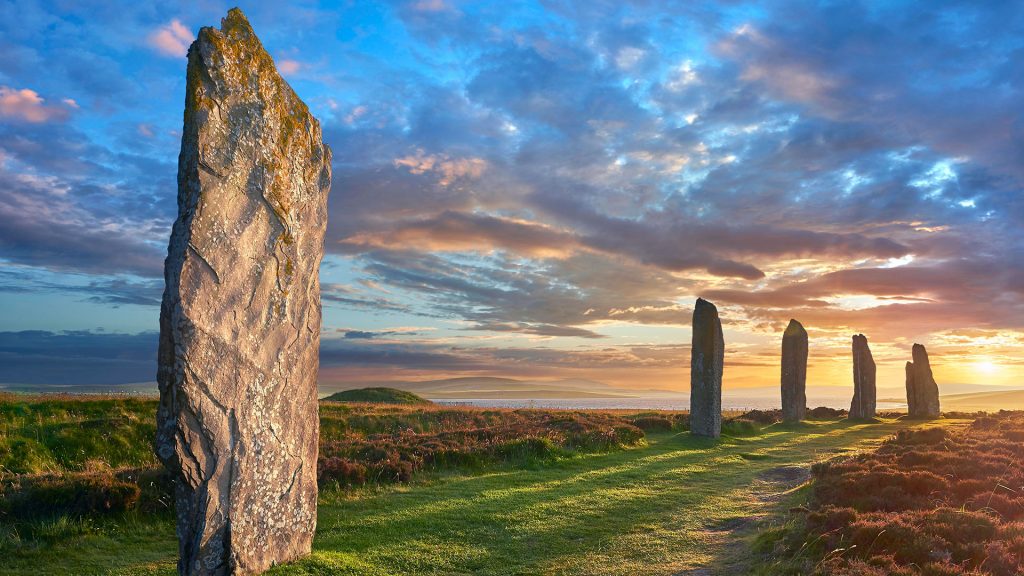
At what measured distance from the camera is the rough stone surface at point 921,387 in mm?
39625

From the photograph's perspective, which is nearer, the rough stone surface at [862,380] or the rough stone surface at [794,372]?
the rough stone surface at [794,372]

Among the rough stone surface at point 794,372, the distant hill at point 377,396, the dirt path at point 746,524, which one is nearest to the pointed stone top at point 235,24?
the dirt path at point 746,524

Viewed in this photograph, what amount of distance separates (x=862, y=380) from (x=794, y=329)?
24.9 ft

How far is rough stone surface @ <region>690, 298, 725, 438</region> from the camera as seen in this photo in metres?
25.4

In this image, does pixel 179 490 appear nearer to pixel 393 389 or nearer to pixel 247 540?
pixel 247 540

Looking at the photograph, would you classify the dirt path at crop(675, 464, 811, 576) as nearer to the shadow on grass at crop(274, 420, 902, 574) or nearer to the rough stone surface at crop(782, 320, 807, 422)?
the shadow on grass at crop(274, 420, 902, 574)

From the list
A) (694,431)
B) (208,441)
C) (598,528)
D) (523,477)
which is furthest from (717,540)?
(694,431)

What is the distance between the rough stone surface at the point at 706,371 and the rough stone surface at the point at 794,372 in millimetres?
10566

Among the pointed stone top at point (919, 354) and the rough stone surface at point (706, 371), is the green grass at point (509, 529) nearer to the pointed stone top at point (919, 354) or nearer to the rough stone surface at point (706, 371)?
the rough stone surface at point (706, 371)

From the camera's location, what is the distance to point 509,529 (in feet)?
37.0

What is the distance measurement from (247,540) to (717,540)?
25.5 ft

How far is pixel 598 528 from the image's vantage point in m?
A: 11.6

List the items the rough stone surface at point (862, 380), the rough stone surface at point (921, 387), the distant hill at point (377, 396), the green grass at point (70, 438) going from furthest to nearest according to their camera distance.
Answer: the distant hill at point (377, 396)
the rough stone surface at point (921, 387)
the rough stone surface at point (862, 380)
the green grass at point (70, 438)

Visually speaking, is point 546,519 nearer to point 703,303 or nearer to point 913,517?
point 913,517
